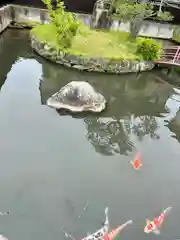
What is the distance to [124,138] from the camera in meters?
13.5

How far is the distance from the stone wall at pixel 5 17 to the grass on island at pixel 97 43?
3714 mm

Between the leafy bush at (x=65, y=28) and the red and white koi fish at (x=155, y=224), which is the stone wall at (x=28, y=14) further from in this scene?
the red and white koi fish at (x=155, y=224)

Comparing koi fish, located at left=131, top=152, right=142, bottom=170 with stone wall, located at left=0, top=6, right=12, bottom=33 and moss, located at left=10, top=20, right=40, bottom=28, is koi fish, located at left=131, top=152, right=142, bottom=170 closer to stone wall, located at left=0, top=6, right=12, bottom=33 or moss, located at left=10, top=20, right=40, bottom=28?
stone wall, located at left=0, top=6, right=12, bottom=33

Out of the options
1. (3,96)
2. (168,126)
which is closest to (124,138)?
(168,126)

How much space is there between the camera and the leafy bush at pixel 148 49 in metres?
19.4

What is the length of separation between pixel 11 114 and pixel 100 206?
6.70 metres

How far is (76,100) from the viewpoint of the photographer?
15000 millimetres

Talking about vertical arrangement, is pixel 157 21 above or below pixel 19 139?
above

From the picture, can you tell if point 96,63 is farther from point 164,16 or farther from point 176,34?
point 176,34

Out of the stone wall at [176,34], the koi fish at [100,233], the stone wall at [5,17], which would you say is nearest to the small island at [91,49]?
the stone wall at [176,34]

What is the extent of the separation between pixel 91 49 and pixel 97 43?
Answer: 113 centimetres

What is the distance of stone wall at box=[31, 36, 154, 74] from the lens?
19125 mm

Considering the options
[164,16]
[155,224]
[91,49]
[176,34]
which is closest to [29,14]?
[91,49]

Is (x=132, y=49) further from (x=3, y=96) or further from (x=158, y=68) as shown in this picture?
(x=3, y=96)
